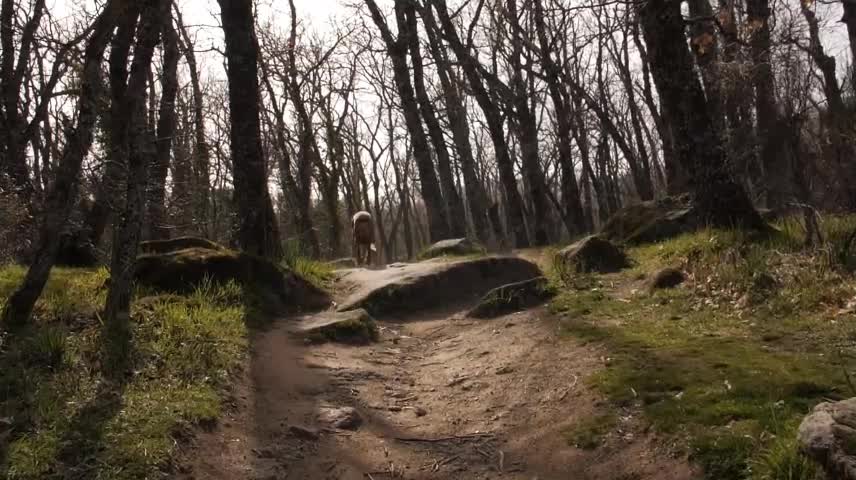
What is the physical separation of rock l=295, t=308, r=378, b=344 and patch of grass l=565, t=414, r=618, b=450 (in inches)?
128

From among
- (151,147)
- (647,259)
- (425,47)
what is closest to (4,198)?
(151,147)

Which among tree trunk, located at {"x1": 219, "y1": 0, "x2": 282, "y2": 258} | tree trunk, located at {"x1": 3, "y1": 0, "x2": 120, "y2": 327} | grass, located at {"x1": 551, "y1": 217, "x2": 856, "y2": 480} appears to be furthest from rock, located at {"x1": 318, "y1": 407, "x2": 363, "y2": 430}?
tree trunk, located at {"x1": 219, "y1": 0, "x2": 282, "y2": 258}

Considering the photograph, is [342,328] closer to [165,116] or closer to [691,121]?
[691,121]

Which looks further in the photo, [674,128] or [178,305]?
[674,128]

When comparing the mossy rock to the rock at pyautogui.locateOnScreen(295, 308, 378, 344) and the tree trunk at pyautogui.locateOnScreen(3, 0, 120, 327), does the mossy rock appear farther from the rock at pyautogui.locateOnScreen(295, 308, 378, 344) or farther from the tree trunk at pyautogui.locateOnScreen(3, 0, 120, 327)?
the tree trunk at pyautogui.locateOnScreen(3, 0, 120, 327)

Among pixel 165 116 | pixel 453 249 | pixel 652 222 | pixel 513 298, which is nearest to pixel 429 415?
pixel 513 298

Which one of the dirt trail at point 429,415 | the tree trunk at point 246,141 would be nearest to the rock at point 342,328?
the dirt trail at point 429,415

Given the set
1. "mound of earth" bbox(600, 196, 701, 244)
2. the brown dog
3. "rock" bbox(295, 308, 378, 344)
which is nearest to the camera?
"rock" bbox(295, 308, 378, 344)

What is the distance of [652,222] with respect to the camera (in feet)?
32.9

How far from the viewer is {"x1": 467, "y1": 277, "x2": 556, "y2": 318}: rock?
303 inches

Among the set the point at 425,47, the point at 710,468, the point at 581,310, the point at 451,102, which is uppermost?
the point at 425,47

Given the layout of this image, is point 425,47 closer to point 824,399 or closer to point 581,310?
point 581,310

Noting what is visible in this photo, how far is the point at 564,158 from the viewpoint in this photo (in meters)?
19.4

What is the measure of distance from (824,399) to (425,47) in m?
17.4
